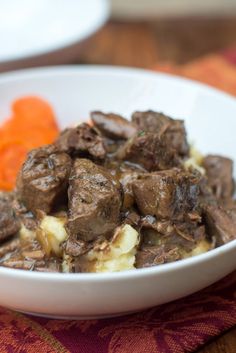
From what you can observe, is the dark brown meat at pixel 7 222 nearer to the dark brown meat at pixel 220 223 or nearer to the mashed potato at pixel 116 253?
the mashed potato at pixel 116 253

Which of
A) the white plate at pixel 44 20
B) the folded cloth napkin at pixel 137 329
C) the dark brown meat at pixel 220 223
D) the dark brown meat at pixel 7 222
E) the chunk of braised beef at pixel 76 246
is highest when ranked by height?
the white plate at pixel 44 20

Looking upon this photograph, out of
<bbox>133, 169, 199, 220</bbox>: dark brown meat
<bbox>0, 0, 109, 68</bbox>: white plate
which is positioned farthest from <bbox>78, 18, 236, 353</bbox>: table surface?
<bbox>133, 169, 199, 220</bbox>: dark brown meat

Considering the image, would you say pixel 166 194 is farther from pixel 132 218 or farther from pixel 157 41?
pixel 157 41

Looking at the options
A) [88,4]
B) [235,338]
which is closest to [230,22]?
[88,4]

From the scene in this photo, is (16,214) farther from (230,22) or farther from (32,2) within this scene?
(230,22)

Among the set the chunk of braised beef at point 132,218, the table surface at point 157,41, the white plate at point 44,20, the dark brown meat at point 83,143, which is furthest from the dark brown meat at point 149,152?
the table surface at point 157,41

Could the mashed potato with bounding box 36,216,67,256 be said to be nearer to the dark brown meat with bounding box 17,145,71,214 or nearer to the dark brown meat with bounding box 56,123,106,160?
the dark brown meat with bounding box 17,145,71,214

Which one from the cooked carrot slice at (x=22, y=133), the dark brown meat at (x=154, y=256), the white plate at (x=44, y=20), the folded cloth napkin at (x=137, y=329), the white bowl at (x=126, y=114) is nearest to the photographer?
the white bowl at (x=126, y=114)
